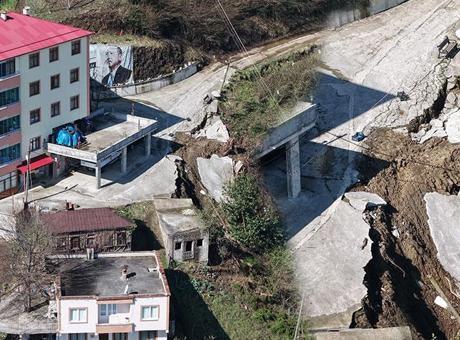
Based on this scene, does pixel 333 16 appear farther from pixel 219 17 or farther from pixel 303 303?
pixel 303 303

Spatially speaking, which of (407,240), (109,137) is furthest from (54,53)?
(407,240)

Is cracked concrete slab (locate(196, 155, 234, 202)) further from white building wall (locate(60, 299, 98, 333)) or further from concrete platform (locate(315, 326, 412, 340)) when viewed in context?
white building wall (locate(60, 299, 98, 333))

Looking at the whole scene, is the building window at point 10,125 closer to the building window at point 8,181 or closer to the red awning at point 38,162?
the red awning at point 38,162

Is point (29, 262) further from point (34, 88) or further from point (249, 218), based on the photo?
point (249, 218)

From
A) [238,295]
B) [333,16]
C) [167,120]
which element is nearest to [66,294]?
[238,295]

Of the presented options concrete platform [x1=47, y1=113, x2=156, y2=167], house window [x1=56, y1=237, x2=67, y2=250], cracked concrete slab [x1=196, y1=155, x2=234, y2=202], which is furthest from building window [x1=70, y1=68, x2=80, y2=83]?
house window [x1=56, y1=237, x2=67, y2=250]

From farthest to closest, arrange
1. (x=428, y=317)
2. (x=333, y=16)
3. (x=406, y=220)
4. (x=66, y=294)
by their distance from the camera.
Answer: (x=333, y=16), (x=406, y=220), (x=428, y=317), (x=66, y=294)

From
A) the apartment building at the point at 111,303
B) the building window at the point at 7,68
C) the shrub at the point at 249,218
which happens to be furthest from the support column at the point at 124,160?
the apartment building at the point at 111,303
